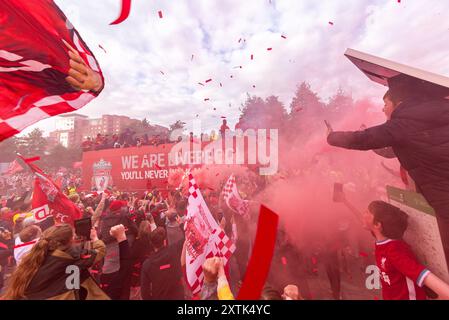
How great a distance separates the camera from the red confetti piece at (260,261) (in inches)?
86.4

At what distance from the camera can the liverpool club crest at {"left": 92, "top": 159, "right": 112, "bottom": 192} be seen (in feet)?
43.3

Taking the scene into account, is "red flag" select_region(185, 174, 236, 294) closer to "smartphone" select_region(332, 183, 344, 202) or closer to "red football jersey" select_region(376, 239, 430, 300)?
"smartphone" select_region(332, 183, 344, 202)

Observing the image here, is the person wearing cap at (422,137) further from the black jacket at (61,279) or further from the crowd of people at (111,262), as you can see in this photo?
the black jacket at (61,279)

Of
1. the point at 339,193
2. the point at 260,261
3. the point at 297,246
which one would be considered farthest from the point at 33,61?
the point at 297,246

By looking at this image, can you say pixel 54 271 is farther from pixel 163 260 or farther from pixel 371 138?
pixel 371 138

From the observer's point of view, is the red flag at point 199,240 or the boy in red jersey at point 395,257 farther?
the red flag at point 199,240

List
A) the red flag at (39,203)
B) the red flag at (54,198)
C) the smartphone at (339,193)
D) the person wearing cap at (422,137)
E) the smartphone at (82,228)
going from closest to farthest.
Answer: the person wearing cap at (422,137)
the smartphone at (82,228)
the smartphone at (339,193)
the red flag at (54,198)
the red flag at (39,203)

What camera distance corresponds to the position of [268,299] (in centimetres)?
201

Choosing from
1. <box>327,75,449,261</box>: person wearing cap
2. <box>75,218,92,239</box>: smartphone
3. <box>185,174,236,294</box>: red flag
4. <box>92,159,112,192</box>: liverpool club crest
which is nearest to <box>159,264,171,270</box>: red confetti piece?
<box>185,174,236,294</box>: red flag

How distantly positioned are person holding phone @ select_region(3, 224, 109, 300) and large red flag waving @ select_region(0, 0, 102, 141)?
1275 mm

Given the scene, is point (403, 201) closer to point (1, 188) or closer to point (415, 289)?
point (415, 289)

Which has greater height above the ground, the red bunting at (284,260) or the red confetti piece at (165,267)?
the red confetti piece at (165,267)

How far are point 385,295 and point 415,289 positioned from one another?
37cm

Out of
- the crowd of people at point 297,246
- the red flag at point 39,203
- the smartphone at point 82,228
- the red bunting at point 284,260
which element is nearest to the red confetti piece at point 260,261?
the crowd of people at point 297,246
